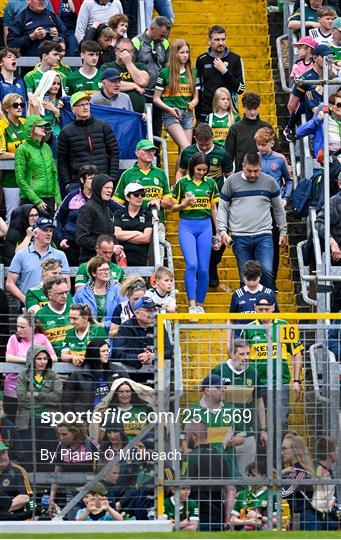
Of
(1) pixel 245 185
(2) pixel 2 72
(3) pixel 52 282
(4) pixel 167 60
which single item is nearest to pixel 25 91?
(2) pixel 2 72

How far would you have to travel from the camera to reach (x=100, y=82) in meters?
22.4

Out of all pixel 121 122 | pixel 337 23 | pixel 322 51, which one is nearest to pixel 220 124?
pixel 121 122

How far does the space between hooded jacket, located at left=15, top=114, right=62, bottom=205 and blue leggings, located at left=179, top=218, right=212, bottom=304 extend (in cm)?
149

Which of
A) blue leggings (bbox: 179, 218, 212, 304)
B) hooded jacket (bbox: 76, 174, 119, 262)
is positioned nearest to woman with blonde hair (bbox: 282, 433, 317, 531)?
blue leggings (bbox: 179, 218, 212, 304)

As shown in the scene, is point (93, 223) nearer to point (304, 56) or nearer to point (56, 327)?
point (56, 327)

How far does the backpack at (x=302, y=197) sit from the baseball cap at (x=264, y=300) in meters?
2.30

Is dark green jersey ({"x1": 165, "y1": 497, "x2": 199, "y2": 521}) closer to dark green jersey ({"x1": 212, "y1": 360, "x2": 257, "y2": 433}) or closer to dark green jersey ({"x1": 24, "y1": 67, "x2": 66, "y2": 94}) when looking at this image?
dark green jersey ({"x1": 212, "y1": 360, "x2": 257, "y2": 433})

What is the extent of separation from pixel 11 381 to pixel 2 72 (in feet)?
21.7

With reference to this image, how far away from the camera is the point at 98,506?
1606 cm

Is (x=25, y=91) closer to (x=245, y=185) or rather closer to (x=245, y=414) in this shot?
(x=245, y=185)

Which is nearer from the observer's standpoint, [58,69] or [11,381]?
[11,381]

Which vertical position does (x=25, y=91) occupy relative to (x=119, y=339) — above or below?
above

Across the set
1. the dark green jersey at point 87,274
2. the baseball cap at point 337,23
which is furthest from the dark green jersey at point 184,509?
the baseball cap at point 337,23

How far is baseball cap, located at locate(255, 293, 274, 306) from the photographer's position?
18.3 metres
